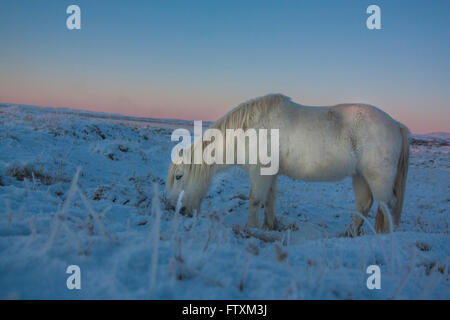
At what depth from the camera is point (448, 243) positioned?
8.40ft

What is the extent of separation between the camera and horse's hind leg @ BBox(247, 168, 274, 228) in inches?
162

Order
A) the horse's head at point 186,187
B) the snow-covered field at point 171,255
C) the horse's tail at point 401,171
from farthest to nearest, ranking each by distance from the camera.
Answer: the horse's head at point 186,187 → the horse's tail at point 401,171 → the snow-covered field at point 171,255

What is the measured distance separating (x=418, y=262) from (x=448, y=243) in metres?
1.13

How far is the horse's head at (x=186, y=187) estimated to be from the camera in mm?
4367

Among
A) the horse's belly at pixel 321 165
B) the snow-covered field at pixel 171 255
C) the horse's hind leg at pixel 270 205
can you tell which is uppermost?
the horse's belly at pixel 321 165

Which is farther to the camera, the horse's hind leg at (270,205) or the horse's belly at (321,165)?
the horse's hind leg at (270,205)

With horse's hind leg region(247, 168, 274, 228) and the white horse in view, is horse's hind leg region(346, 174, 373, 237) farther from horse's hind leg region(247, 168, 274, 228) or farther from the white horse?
horse's hind leg region(247, 168, 274, 228)

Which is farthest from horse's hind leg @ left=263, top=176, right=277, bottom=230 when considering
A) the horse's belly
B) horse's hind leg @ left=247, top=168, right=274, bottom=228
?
the horse's belly

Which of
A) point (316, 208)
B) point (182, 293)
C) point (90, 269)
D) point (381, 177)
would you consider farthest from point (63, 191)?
point (316, 208)

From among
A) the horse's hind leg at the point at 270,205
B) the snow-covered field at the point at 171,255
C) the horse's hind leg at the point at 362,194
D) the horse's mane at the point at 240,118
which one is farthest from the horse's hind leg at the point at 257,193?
the horse's hind leg at the point at 362,194

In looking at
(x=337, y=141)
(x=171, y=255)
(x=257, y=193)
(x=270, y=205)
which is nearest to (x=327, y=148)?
(x=337, y=141)

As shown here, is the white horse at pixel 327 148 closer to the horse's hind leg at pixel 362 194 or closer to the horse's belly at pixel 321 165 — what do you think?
the horse's belly at pixel 321 165

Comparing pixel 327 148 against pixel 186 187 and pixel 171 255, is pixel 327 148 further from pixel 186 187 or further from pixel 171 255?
pixel 171 255
